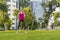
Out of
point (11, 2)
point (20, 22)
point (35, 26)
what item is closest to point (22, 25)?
point (20, 22)

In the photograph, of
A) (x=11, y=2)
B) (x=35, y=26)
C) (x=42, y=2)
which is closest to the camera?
(x=42, y=2)

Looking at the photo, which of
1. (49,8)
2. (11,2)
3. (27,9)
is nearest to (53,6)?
(49,8)

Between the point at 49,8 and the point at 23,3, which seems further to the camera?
the point at 23,3

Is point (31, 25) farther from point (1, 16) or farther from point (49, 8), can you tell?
point (1, 16)

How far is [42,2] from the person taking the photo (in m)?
73.6

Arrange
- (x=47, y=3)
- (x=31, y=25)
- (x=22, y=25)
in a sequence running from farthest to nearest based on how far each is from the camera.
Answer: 1. (x=31, y=25)
2. (x=47, y=3)
3. (x=22, y=25)

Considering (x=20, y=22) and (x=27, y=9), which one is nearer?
(x=20, y=22)

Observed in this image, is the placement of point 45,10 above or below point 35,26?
above

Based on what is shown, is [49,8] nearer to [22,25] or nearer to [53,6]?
[53,6]

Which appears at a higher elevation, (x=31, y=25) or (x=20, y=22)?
(x=20, y=22)

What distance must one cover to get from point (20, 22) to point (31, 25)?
2419 inches

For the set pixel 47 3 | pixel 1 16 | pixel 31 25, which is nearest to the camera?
pixel 1 16

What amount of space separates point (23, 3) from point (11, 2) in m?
61.1

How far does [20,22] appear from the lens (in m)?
18.3
